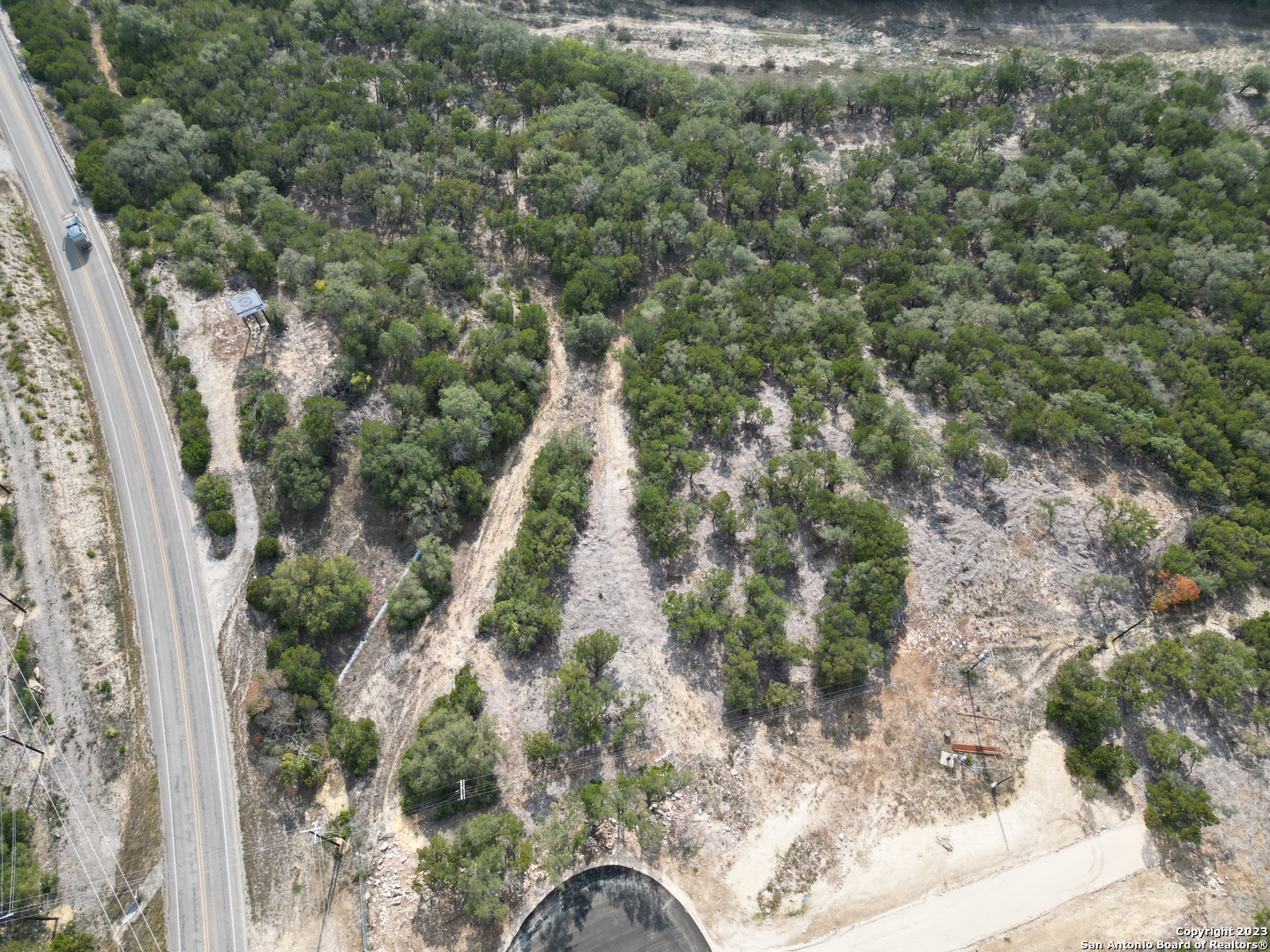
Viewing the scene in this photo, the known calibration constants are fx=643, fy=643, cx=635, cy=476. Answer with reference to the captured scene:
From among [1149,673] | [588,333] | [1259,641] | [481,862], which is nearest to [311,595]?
[481,862]

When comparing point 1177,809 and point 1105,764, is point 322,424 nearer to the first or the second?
point 1105,764

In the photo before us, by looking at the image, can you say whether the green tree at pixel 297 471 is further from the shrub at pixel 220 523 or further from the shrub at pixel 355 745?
the shrub at pixel 355 745

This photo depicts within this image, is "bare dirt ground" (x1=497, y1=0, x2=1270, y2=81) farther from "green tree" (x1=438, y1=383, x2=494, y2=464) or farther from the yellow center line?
the yellow center line

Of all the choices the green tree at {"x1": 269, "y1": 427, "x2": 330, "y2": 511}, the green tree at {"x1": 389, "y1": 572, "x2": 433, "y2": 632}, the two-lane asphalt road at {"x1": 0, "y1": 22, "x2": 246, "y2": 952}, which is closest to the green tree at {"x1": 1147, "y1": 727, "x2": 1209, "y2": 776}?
the green tree at {"x1": 389, "y1": 572, "x2": 433, "y2": 632}

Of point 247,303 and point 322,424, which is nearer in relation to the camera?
point 322,424

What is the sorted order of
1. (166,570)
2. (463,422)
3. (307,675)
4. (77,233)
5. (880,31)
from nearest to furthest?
(307,675)
(166,570)
(463,422)
(77,233)
(880,31)

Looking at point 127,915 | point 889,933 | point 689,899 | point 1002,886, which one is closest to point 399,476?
point 127,915
